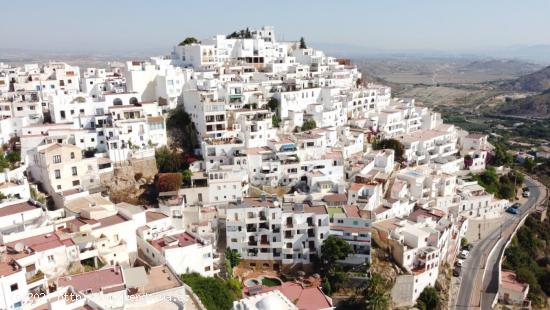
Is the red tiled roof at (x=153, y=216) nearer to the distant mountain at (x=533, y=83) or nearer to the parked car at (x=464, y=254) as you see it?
the parked car at (x=464, y=254)

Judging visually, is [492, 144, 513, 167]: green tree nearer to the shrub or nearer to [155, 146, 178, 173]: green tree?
[155, 146, 178, 173]: green tree

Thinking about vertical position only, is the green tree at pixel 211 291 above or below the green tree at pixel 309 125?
below

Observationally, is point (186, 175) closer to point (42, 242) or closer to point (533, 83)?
point (42, 242)

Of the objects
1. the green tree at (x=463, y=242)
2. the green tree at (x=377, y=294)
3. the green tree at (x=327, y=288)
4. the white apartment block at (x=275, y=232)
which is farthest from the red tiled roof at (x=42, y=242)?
the green tree at (x=463, y=242)

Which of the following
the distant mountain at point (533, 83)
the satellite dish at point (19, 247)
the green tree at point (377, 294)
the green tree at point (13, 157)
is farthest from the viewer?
the distant mountain at point (533, 83)

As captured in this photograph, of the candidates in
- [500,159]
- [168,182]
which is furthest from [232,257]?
[500,159]

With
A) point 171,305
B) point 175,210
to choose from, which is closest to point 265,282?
point 175,210

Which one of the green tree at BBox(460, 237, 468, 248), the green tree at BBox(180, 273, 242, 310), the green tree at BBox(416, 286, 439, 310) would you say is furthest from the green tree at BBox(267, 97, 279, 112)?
the green tree at BBox(416, 286, 439, 310)
